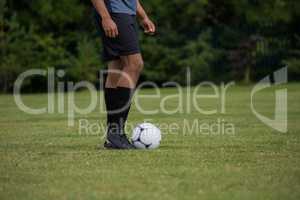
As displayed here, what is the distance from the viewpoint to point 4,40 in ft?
74.2

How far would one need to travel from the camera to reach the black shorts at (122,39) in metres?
6.98

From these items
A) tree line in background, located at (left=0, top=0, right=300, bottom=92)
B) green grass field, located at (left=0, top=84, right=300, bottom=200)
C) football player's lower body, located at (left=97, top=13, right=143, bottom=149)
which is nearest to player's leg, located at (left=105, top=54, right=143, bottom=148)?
football player's lower body, located at (left=97, top=13, right=143, bottom=149)

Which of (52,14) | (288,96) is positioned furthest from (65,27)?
(288,96)

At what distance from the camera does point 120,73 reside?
23.5ft

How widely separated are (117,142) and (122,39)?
0.91m

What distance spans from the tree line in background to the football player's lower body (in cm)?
1570

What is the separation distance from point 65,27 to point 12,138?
1719 centimetres

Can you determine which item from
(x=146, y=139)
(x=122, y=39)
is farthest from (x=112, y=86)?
(x=146, y=139)

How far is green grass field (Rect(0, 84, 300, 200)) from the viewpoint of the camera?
4699 millimetres

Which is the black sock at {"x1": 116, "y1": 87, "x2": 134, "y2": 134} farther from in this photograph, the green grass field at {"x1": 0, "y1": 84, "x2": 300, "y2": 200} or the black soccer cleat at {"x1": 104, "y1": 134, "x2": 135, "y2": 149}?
the green grass field at {"x1": 0, "y1": 84, "x2": 300, "y2": 200}

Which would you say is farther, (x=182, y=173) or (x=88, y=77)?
(x=88, y=77)

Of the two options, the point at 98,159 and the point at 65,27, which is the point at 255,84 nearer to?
the point at 65,27

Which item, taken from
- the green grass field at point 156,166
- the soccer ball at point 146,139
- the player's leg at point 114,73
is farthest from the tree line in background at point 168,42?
the soccer ball at point 146,139

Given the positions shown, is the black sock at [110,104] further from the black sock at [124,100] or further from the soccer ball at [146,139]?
the soccer ball at [146,139]
